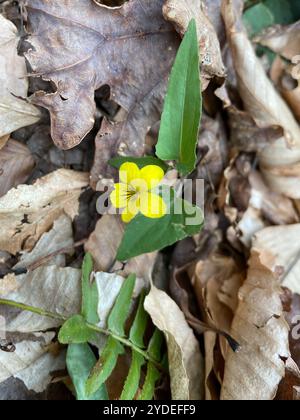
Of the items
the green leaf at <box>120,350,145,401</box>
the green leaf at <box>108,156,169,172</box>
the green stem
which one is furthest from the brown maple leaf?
the green leaf at <box>120,350,145,401</box>

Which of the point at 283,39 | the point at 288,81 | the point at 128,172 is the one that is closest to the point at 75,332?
the point at 128,172

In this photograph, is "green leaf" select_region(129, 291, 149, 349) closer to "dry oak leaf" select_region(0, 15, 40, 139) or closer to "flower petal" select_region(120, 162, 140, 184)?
"flower petal" select_region(120, 162, 140, 184)

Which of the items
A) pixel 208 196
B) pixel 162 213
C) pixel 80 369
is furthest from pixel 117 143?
pixel 80 369

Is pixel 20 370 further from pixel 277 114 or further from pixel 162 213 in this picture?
pixel 277 114

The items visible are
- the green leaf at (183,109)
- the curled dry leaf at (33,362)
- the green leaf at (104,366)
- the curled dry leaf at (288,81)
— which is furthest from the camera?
the curled dry leaf at (288,81)

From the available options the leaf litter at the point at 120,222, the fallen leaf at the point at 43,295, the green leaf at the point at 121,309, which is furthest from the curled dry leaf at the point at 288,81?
the fallen leaf at the point at 43,295

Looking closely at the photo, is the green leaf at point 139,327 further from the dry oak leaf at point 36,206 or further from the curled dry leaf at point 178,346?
the dry oak leaf at point 36,206
